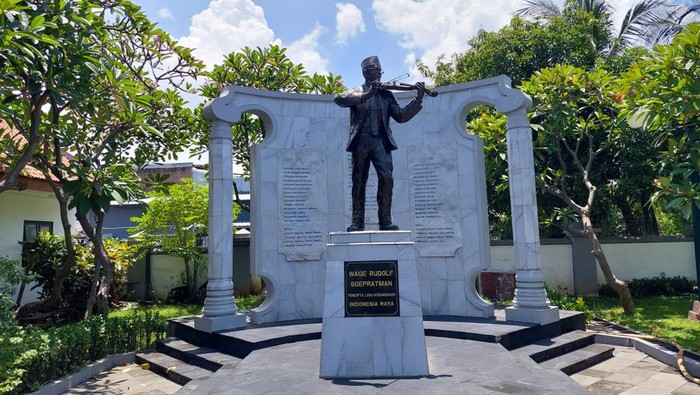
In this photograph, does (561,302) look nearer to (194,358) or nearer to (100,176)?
(194,358)

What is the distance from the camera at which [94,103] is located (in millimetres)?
8078

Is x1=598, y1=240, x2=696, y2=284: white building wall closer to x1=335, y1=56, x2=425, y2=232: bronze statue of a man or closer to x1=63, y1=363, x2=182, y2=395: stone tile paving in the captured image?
x1=335, y1=56, x2=425, y2=232: bronze statue of a man

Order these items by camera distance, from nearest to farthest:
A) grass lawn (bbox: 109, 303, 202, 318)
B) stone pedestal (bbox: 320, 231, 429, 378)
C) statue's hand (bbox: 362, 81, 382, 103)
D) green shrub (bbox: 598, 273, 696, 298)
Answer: stone pedestal (bbox: 320, 231, 429, 378)
statue's hand (bbox: 362, 81, 382, 103)
grass lawn (bbox: 109, 303, 202, 318)
green shrub (bbox: 598, 273, 696, 298)

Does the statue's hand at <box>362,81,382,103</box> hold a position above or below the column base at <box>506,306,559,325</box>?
above

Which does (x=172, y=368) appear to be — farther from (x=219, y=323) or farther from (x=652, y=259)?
(x=652, y=259)

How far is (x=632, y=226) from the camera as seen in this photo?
61.4 ft

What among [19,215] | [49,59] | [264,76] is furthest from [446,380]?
[19,215]

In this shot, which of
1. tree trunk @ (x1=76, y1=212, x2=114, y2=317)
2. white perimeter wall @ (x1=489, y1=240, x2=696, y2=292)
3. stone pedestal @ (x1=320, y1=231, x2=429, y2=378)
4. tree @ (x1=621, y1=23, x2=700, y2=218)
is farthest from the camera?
white perimeter wall @ (x1=489, y1=240, x2=696, y2=292)

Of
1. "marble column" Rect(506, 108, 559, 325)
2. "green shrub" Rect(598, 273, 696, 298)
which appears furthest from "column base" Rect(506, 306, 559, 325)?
"green shrub" Rect(598, 273, 696, 298)

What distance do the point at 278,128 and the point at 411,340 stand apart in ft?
20.3

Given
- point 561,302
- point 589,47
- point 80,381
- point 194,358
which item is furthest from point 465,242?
point 589,47

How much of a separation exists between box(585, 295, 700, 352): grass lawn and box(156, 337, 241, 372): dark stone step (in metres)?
7.92

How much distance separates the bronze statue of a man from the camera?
266 inches

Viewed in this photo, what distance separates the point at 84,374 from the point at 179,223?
9470 mm
